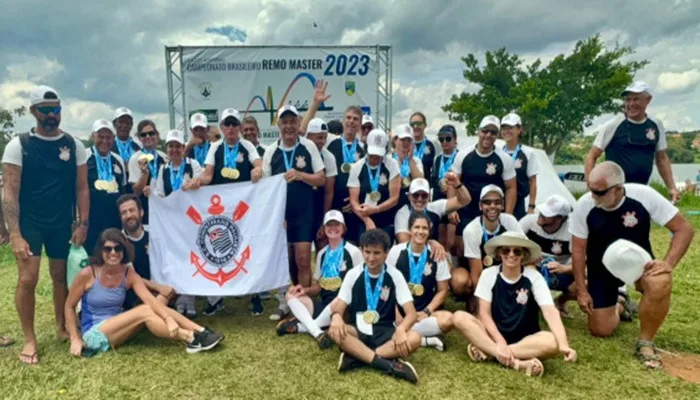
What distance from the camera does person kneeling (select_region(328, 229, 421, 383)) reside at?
3.97 meters

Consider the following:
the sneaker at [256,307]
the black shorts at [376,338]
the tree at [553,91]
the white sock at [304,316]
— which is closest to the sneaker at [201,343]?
the white sock at [304,316]

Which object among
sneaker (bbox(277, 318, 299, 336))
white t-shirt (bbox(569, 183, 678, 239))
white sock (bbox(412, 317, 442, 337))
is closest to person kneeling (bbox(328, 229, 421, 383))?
white sock (bbox(412, 317, 442, 337))

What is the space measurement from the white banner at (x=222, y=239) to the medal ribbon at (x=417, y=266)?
1.39m

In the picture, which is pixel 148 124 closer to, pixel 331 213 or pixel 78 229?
pixel 78 229

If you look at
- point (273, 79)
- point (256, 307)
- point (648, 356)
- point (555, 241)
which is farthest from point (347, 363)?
point (273, 79)

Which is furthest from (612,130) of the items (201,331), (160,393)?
(160,393)

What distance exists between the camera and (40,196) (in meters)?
4.32

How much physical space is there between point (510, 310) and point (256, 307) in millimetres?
2918

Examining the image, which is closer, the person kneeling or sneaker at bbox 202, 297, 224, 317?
the person kneeling

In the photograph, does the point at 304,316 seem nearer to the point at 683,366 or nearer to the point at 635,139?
the point at 683,366

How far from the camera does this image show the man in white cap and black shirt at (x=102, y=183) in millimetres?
5262

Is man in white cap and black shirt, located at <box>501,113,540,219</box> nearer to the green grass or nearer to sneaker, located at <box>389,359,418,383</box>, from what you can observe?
the green grass

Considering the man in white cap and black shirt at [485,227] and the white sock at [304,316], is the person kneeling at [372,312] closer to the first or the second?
the white sock at [304,316]

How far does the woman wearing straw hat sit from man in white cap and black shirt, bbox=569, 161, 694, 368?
729 mm
